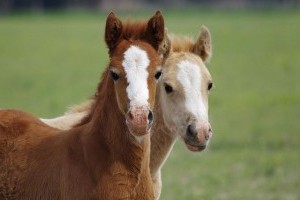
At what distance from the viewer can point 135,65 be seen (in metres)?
5.58

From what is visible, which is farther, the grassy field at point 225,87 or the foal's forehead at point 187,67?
the grassy field at point 225,87

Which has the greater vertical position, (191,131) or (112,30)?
(112,30)

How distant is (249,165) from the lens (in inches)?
539

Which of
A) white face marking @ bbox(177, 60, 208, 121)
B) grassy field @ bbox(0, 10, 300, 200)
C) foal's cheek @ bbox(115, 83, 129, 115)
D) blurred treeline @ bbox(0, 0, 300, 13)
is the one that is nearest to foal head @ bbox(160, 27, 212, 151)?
white face marking @ bbox(177, 60, 208, 121)

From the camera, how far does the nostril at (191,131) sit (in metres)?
6.55

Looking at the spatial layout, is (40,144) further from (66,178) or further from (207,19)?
(207,19)

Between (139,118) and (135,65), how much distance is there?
17.0 inches

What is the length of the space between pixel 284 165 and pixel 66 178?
8.20m

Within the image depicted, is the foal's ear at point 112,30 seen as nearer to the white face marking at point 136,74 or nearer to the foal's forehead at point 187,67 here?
the white face marking at point 136,74

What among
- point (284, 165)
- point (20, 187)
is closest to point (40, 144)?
point (20, 187)

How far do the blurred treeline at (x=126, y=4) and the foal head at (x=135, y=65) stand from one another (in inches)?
2334

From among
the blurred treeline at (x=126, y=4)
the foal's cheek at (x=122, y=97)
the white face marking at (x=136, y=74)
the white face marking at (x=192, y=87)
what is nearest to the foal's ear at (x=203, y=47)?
the white face marking at (x=192, y=87)

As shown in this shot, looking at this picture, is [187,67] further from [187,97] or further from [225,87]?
[225,87]

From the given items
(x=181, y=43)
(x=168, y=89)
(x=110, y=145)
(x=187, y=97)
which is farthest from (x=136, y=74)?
(x=181, y=43)
